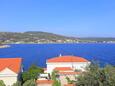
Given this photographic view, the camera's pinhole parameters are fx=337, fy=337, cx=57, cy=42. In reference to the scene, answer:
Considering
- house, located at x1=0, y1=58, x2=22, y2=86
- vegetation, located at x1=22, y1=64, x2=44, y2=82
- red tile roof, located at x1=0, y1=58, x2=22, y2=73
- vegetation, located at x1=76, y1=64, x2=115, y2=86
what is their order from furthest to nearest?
vegetation, located at x1=22, y1=64, x2=44, y2=82, red tile roof, located at x1=0, y1=58, x2=22, y2=73, house, located at x1=0, y1=58, x2=22, y2=86, vegetation, located at x1=76, y1=64, x2=115, y2=86

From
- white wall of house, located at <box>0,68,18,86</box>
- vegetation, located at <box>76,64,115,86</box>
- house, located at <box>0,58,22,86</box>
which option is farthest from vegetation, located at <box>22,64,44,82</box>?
vegetation, located at <box>76,64,115,86</box>

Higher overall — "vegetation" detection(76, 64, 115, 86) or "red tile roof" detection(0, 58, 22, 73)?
"vegetation" detection(76, 64, 115, 86)

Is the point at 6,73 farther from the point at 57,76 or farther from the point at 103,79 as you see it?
the point at 103,79

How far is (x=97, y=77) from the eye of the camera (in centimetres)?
1627

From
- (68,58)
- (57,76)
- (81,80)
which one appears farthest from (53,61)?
(81,80)

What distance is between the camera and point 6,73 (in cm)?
3038

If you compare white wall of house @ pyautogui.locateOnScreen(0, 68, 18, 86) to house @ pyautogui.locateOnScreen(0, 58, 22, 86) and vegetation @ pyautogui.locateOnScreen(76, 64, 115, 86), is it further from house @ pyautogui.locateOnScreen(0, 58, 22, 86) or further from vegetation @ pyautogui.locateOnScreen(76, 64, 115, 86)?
vegetation @ pyautogui.locateOnScreen(76, 64, 115, 86)

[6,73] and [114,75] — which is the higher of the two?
[114,75]

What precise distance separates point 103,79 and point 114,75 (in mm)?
569

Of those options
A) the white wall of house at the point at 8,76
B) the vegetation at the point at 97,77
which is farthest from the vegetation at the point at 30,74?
the vegetation at the point at 97,77

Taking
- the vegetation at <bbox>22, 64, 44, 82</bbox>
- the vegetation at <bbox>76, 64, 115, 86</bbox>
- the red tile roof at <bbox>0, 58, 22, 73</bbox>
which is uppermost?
the vegetation at <bbox>76, 64, 115, 86</bbox>

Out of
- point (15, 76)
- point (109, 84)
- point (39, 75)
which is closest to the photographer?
point (109, 84)

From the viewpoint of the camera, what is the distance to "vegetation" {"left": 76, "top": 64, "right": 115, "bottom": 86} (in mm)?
15906

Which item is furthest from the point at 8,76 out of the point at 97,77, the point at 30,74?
the point at 97,77
